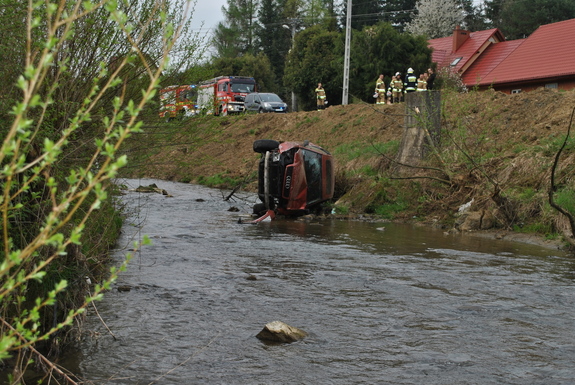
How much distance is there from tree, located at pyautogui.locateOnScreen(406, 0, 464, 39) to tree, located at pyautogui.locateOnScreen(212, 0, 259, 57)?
20414mm

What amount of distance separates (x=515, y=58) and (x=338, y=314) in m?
36.7

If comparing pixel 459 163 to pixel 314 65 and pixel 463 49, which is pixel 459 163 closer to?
pixel 314 65

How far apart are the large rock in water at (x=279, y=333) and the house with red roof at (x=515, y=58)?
91.7 ft

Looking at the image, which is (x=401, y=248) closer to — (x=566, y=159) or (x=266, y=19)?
(x=566, y=159)

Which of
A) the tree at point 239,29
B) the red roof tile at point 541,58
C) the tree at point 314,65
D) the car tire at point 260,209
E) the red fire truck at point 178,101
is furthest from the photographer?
the tree at point 239,29

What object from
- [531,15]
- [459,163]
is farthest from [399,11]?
[459,163]

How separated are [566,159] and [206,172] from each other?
19.3m

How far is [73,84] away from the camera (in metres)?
7.09

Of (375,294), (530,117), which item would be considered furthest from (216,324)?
(530,117)

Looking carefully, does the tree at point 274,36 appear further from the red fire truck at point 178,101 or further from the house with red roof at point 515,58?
the red fire truck at point 178,101

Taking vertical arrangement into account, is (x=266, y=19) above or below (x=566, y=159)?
above

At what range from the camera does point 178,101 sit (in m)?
9.87

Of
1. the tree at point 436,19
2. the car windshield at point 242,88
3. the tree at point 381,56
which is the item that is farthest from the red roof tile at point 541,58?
the tree at point 436,19

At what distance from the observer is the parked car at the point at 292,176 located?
1666 cm
